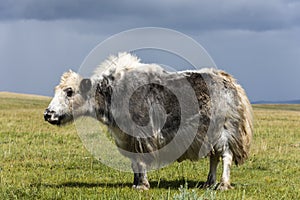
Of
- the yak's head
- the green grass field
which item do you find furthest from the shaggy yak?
the green grass field

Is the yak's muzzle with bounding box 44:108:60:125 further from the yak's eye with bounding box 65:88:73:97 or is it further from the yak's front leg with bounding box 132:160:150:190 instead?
the yak's front leg with bounding box 132:160:150:190

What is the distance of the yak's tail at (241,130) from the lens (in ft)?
34.7

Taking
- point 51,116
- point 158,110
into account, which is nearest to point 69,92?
point 51,116

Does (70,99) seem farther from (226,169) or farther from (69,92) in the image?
(226,169)

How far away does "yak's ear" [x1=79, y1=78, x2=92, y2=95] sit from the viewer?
1062cm

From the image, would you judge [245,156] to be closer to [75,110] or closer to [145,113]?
[145,113]

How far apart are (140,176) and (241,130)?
7.64 ft

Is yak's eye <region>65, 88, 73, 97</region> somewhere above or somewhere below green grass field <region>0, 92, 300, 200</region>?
above

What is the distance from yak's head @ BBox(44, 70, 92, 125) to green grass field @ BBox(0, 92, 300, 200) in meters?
1.44

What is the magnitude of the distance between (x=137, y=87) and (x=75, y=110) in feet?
4.63

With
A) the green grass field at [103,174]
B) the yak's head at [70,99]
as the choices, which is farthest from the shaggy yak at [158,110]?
the green grass field at [103,174]

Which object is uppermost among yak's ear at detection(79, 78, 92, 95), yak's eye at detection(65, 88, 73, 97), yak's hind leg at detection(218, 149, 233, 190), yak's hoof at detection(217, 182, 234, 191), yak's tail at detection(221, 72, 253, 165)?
yak's ear at detection(79, 78, 92, 95)

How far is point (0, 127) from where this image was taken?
907 inches

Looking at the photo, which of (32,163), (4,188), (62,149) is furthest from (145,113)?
(62,149)
